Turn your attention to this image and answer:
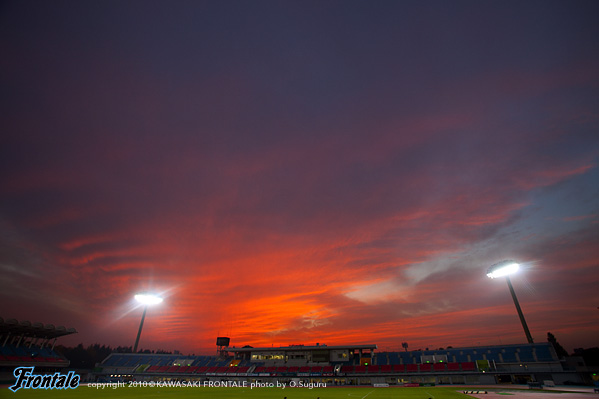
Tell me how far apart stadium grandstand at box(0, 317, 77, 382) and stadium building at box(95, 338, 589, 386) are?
14576 millimetres

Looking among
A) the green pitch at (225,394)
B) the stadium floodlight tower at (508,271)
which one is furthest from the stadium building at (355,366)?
the green pitch at (225,394)

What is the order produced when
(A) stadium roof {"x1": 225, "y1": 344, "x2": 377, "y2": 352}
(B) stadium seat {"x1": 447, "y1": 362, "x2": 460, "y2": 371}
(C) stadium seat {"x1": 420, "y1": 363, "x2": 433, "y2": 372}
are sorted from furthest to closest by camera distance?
1. (A) stadium roof {"x1": 225, "y1": 344, "x2": 377, "y2": 352}
2. (C) stadium seat {"x1": 420, "y1": 363, "x2": 433, "y2": 372}
3. (B) stadium seat {"x1": 447, "y1": 362, "x2": 460, "y2": 371}

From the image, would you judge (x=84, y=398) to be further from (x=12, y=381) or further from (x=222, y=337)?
(x=222, y=337)

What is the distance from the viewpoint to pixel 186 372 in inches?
3467

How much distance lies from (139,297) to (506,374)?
108m

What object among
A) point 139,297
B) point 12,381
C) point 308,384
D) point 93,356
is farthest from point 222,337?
point 93,356

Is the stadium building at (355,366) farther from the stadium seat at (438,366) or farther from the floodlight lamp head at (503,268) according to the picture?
the floodlight lamp head at (503,268)

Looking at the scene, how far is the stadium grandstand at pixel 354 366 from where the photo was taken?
6569cm

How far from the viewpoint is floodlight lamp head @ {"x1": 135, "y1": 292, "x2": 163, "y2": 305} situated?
97250mm

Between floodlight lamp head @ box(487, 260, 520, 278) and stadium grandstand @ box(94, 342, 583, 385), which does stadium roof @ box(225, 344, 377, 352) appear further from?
floodlight lamp head @ box(487, 260, 520, 278)

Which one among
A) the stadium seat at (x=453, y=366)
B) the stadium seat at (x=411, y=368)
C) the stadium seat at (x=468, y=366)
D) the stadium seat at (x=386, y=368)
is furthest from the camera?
the stadium seat at (x=386, y=368)

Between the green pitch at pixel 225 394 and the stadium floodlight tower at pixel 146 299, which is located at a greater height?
the stadium floodlight tower at pixel 146 299

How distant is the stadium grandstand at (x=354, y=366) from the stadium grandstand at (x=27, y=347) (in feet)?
Result: 49.3

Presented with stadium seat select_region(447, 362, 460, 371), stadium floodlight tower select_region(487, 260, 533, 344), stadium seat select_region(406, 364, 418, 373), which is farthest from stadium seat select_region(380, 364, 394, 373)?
stadium floodlight tower select_region(487, 260, 533, 344)
